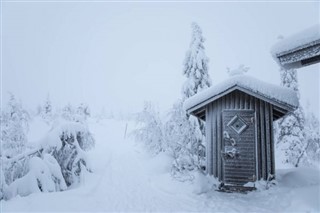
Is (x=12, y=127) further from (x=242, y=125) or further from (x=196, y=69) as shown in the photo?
(x=242, y=125)

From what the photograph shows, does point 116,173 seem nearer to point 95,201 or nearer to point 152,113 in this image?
point 95,201

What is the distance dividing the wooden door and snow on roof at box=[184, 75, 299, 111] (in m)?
0.96

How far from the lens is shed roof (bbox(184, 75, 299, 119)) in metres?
9.62

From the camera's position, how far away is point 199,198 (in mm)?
8992

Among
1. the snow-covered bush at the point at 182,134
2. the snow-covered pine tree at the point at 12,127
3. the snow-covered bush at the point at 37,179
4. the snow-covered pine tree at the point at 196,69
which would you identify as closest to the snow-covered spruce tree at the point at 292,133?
the snow-covered pine tree at the point at 196,69

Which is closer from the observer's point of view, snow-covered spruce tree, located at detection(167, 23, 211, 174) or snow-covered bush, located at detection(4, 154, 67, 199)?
snow-covered bush, located at detection(4, 154, 67, 199)

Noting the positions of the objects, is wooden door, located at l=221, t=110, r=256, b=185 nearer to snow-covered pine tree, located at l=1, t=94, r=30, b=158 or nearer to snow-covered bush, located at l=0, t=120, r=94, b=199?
snow-covered bush, located at l=0, t=120, r=94, b=199

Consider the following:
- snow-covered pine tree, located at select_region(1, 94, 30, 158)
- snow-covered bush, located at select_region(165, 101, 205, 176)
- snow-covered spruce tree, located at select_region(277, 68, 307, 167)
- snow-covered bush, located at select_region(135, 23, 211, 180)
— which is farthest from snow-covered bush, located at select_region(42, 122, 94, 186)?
snow-covered spruce tree, located at select_region(277, 68, 307, 167)

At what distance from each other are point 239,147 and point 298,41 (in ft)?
18.9

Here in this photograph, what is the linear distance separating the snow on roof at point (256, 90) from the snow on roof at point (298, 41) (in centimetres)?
414

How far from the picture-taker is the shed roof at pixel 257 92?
962cm

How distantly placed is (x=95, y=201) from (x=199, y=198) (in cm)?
366

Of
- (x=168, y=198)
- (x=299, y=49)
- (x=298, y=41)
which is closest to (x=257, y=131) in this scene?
(x=168, y=198)

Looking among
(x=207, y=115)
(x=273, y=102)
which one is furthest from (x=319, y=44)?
(x=207, y=115)
